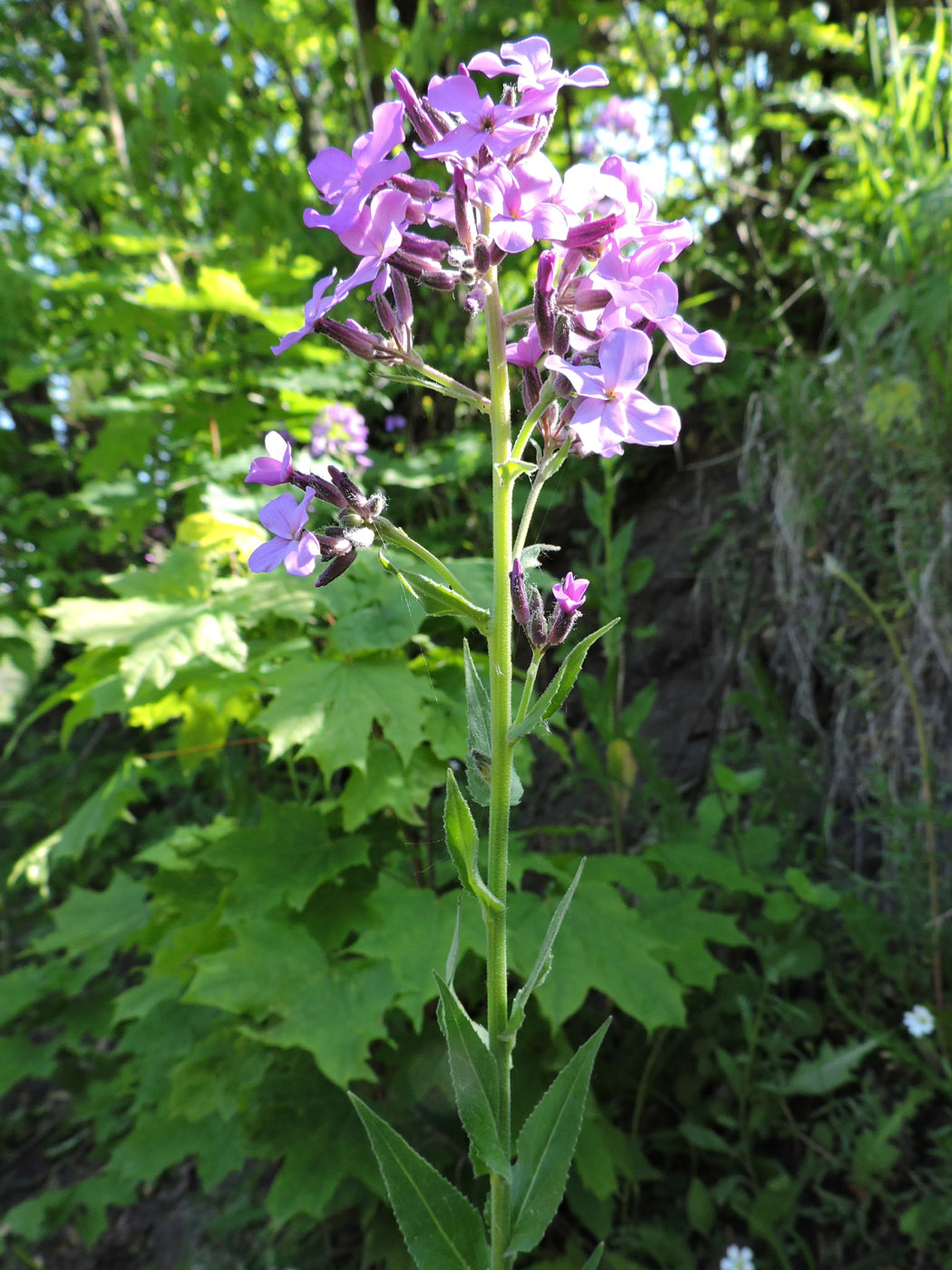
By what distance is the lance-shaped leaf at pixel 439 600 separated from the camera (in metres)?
0.91

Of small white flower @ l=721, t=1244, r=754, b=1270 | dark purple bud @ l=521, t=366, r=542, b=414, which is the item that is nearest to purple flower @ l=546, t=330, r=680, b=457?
dark purple bud @ l=521, t=366, r=542, b=414

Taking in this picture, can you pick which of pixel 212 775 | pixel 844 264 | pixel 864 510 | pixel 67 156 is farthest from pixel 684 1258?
pixel 67 156

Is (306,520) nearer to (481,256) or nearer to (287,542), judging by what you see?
(287,542)

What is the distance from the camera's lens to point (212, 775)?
3396 mm

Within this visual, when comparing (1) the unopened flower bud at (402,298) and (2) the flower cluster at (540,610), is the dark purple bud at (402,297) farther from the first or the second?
(2) the flower cluster at (540,610)

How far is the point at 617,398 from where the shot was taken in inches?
31.9

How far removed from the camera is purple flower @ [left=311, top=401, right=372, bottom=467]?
254cm

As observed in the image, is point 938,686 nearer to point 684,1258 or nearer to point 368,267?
point 684,1258

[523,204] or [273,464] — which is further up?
[523,204]

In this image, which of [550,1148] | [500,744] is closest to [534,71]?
[500,744]

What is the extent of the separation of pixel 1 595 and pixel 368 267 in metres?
4.25

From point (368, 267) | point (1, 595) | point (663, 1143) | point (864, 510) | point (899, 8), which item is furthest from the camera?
point (1, 595)

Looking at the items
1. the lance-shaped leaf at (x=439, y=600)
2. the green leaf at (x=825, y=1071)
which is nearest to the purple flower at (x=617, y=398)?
the lance-shaped leaf at (x=439, y=600)

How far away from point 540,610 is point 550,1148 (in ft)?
2.07
